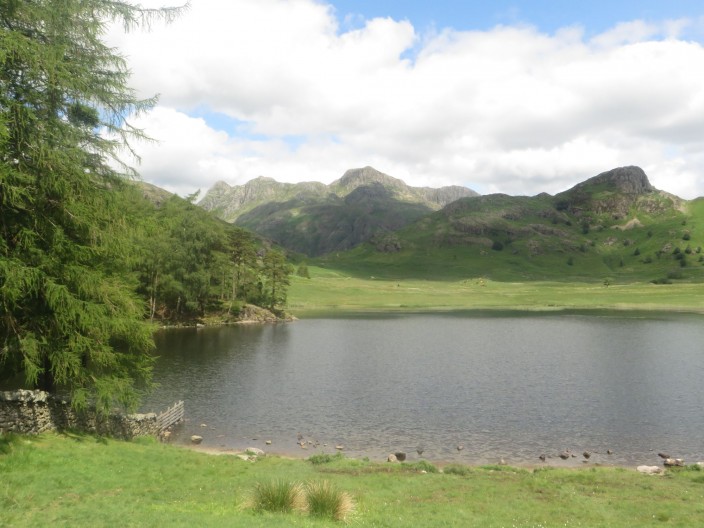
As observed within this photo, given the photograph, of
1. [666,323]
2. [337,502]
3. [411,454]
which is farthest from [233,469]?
[666,323]

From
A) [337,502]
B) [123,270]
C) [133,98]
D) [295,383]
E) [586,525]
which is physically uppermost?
[133,98]

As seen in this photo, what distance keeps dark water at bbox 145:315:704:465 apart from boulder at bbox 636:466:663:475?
296 cm

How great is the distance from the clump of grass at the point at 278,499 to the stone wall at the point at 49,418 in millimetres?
13735

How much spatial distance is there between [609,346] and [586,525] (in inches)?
2797

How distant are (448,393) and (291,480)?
99.4ft

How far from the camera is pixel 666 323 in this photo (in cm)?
11306

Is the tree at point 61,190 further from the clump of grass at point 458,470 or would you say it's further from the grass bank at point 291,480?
the clump of grass at point 458,470

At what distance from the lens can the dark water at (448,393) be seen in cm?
3625

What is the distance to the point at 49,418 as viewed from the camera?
2550cm

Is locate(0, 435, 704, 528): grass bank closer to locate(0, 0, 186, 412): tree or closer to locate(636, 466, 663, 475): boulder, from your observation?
locate(636, 466, 663, 475): boulder

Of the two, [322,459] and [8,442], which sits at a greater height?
[8,442]

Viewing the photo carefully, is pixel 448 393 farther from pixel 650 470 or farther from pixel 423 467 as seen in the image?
pixel 650 470

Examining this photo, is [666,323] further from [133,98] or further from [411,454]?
[133,98]

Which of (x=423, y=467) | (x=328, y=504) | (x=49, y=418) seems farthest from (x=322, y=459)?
(x=49, y=418)
